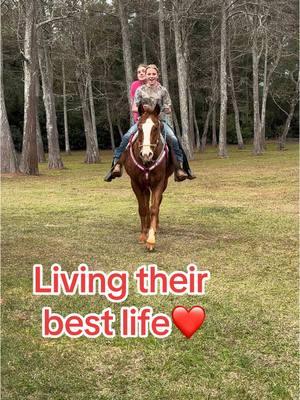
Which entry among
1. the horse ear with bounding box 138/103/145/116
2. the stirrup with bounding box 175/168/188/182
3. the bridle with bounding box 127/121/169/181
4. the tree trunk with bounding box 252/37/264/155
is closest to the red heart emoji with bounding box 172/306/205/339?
the bridle with bounding box 127/121/169/181

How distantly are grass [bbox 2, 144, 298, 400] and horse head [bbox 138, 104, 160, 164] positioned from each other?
1313 millimetres

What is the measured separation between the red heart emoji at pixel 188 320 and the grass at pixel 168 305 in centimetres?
9

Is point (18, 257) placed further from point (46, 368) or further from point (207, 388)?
point (207, 388)

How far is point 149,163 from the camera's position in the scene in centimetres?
707

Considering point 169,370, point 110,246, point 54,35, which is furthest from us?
point 54,35

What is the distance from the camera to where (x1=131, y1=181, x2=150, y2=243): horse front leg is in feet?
24.9

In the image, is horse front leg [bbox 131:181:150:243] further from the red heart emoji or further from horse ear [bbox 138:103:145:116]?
the red heart emoji

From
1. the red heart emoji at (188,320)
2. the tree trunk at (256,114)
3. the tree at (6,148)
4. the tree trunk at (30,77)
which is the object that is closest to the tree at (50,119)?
the tree at (6,148)

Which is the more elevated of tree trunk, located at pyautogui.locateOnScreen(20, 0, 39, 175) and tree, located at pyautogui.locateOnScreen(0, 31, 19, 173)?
tree trunk, located at pyautogui.locateOnScreen(20, 0, 39, 175)

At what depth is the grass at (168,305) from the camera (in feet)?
11.5

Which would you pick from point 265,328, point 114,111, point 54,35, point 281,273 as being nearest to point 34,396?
point 265,328

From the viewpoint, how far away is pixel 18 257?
269 inches

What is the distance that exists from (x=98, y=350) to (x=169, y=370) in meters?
0.61

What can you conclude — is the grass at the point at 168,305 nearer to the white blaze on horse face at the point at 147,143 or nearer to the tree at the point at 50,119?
the white blaze on horse face at the point at 147,143
